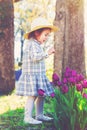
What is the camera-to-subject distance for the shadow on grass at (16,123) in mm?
5695

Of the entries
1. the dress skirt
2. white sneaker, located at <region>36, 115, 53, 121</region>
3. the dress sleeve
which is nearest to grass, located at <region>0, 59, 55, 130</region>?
white sneaker, located at <region>36, 115, 53, 121</region>

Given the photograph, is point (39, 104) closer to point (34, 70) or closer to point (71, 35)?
point (34, 70)

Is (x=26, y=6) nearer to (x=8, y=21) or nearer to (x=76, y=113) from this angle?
(x=8, y=21)

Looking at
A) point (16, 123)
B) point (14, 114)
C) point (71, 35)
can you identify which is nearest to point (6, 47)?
point (71, 35)

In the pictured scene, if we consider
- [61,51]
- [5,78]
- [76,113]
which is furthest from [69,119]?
[5,78]

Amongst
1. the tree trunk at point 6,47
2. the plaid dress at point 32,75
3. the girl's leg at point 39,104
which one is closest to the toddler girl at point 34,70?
the plaid dress at point 32,75

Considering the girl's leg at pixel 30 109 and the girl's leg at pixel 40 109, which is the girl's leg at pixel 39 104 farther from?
the girl's leg at pixel 30 109

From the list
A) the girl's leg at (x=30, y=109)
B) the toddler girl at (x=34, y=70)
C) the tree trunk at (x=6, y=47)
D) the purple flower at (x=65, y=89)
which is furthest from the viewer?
the tree trunk at (x=6, y=47)

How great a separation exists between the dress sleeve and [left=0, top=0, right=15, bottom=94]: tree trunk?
3.77 m

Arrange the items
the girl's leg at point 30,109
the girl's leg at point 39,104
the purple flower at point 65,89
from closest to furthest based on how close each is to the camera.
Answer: the purple flower at point 65,89, the girl's leg at point 30,109, the girl's leg at point 39,104

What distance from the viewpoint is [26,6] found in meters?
23.8

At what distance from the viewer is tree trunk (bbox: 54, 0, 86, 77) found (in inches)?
305

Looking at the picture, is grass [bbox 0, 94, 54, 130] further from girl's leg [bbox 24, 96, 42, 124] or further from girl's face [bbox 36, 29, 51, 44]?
girl's face [bbox 36, 29, 51, 44]

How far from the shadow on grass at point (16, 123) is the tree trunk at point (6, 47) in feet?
8.69
